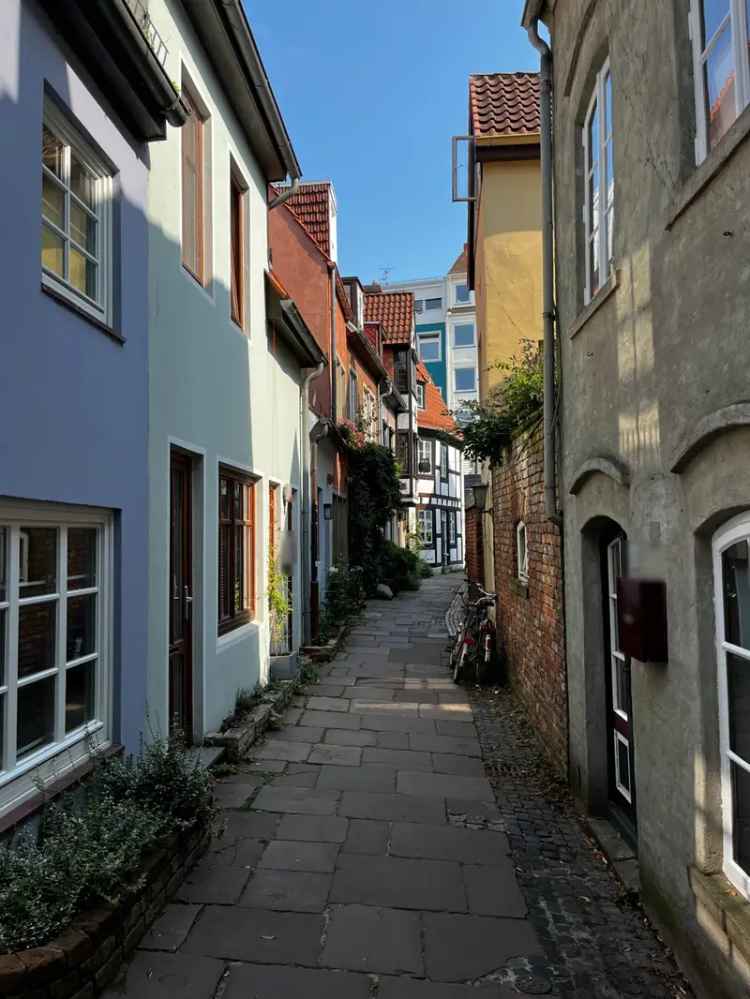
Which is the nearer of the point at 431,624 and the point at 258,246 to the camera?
the point at 258,246

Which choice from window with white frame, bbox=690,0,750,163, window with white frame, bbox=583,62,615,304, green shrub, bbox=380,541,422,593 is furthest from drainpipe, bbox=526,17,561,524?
green shrub, bbox=380,541,422,593

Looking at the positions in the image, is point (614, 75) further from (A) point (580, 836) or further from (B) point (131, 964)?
(B) point (131, 964)

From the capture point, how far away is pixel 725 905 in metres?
2.76

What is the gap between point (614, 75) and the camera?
4168 mm

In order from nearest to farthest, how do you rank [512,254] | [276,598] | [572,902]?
[572,902] → [276,598] → [512,254]

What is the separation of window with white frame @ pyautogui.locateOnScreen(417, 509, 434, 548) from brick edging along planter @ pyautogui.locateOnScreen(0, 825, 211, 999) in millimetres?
26152

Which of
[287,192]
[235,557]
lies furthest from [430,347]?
[235,557]

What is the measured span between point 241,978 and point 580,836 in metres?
2.57

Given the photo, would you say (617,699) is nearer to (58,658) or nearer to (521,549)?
(521,549)

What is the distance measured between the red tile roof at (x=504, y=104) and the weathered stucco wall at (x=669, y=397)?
18.4 feet

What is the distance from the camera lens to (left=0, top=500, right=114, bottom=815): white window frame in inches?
127

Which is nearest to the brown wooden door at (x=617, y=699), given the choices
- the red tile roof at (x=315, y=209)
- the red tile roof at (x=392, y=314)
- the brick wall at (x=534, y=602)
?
the brick wall at (x=534, y=602)

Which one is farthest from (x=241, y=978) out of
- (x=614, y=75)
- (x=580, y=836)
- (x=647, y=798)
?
(x=614, y=75)

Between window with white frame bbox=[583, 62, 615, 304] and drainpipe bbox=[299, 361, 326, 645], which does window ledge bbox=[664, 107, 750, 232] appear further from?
drainpipe bbox=[299, 361, 326, 645]
